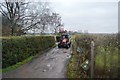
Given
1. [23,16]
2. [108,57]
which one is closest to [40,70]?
[108,57]

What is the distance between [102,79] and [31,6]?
24822mm

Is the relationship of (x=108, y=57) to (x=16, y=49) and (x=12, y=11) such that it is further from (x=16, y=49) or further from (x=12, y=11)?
(x=12, y=11)

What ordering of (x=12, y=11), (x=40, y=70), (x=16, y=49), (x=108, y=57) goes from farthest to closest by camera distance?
(x=12, y=11) < (x=16, y=49) < (x=40, y=70) < (x=108, y=57)

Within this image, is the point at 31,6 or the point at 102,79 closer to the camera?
the point at 102,79

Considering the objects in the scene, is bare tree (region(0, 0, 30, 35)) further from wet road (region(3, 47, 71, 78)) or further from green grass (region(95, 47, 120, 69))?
green grass (region(95, 47, 120, 69))

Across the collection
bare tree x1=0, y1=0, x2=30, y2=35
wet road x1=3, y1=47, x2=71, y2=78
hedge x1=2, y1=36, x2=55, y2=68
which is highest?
bare tree x1=0, y1=0, x2=30, y2=35

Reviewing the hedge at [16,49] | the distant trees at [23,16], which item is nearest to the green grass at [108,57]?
the hedge at [16,49]

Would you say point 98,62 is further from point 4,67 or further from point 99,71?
point 4,67

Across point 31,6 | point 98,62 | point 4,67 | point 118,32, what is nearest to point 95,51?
point 98,62

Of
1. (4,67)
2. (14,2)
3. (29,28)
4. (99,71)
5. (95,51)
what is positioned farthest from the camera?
(29,28)

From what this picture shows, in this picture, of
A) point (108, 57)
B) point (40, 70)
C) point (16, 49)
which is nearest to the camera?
point (108, 57)

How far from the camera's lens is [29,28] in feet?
106

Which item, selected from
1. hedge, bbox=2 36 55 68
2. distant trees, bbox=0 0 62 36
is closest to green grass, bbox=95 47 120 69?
hedge, bbox=2 36 55 68

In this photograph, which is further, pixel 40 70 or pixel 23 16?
pixel 23 16
